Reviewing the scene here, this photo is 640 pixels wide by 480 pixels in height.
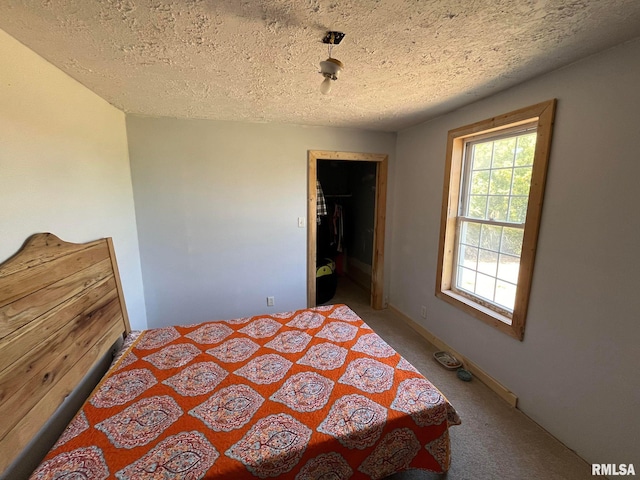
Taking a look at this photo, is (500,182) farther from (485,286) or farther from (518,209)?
(485,286)

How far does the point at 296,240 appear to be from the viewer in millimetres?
3061

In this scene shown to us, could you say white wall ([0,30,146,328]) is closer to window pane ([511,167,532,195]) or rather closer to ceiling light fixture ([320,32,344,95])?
ceiling light fixture ([320,32,344,95])

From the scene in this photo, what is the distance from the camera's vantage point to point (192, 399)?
51.4 inches

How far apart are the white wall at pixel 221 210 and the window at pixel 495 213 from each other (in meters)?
1.23

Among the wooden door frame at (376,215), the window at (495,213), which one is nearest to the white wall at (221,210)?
the wooden door frame at (376,215)

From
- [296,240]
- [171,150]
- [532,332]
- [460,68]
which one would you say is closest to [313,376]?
[532,332]

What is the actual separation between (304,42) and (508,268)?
6.98ft

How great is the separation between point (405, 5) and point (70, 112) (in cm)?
202

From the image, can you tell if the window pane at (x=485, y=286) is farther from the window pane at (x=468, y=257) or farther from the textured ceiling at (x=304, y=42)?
the textured ceiling at (x=304, y=42)

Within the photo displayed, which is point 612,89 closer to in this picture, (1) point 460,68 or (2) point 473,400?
(1) point 460,68

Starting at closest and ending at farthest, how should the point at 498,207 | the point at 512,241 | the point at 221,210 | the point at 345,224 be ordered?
the point at 512,241 < the point at 498,207 < the point at 221,210 < the point at 345,224

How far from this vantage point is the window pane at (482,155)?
2.21 meters

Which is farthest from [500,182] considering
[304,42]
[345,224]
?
[345,224]

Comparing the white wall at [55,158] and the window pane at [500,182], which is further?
the window pane at [500,182]
